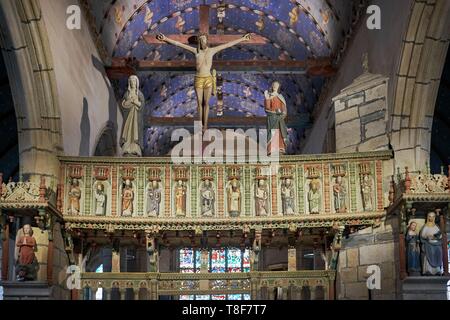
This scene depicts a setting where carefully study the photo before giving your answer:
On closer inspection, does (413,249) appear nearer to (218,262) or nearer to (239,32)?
(239,32)

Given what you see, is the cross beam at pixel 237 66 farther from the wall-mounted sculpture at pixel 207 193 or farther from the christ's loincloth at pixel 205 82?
the wall-mounted sculpture at pixel 207 193

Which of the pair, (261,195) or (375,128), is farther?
(375,128)

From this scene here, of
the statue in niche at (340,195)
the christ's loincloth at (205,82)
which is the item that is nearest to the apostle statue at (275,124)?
the christ's loincloth at (205,82)

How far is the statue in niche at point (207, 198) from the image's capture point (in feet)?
49.3

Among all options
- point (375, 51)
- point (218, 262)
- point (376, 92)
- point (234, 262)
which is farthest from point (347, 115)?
point (218, 262)

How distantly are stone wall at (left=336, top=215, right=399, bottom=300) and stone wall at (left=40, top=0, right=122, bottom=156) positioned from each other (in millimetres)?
6026

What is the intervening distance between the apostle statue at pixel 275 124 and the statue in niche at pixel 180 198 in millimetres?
1806

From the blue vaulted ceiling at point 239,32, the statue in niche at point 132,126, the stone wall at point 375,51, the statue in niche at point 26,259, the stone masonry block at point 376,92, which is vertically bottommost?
the statue in niche at point 26,259

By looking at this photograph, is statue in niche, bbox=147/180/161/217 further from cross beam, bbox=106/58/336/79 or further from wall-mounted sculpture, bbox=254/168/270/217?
cross beam, bbox=106/58/336/79

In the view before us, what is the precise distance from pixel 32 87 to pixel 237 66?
26.1ft

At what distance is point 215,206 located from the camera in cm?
1509

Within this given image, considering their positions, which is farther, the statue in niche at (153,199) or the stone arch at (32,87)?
the statue in niche at (153,199)

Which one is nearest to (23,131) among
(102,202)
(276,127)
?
(102,202)
